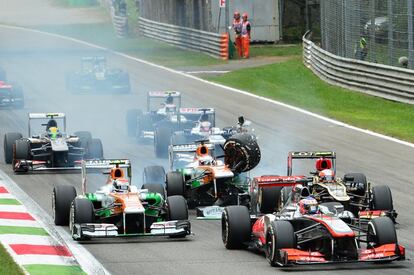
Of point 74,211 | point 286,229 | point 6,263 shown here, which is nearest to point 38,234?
point 74,211

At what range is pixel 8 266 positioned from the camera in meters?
16.8

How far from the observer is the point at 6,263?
17078 mm

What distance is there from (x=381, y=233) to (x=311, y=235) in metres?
0.97

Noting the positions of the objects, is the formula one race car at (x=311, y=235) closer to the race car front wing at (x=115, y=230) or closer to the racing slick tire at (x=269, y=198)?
the race car front wing at (x=115, y=230)

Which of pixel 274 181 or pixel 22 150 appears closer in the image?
pixel 274 181

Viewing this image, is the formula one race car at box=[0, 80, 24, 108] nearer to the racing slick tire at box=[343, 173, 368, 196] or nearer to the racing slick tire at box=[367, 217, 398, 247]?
the racing slick tire at box=[343, 173, 368, 196]

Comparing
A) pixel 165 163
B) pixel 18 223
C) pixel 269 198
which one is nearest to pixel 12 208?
pixel 18 223

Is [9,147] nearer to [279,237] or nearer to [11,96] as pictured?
[11,96]

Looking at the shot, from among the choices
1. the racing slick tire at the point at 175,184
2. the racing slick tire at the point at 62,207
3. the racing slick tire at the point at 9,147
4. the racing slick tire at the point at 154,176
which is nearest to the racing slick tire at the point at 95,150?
the racing slick tire at the point at 9,147

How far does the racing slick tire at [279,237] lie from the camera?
17.4 m

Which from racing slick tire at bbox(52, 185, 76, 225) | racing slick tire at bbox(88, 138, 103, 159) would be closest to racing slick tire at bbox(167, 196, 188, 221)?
racing slick tire at bbox(52, 185, 76, 225)

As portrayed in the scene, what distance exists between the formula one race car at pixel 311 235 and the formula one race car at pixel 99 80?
27300 millimetres

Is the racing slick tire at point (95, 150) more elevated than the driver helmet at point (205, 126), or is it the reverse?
the driver helmet at point (205, 126)

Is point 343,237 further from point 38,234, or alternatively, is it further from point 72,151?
point 72,151
